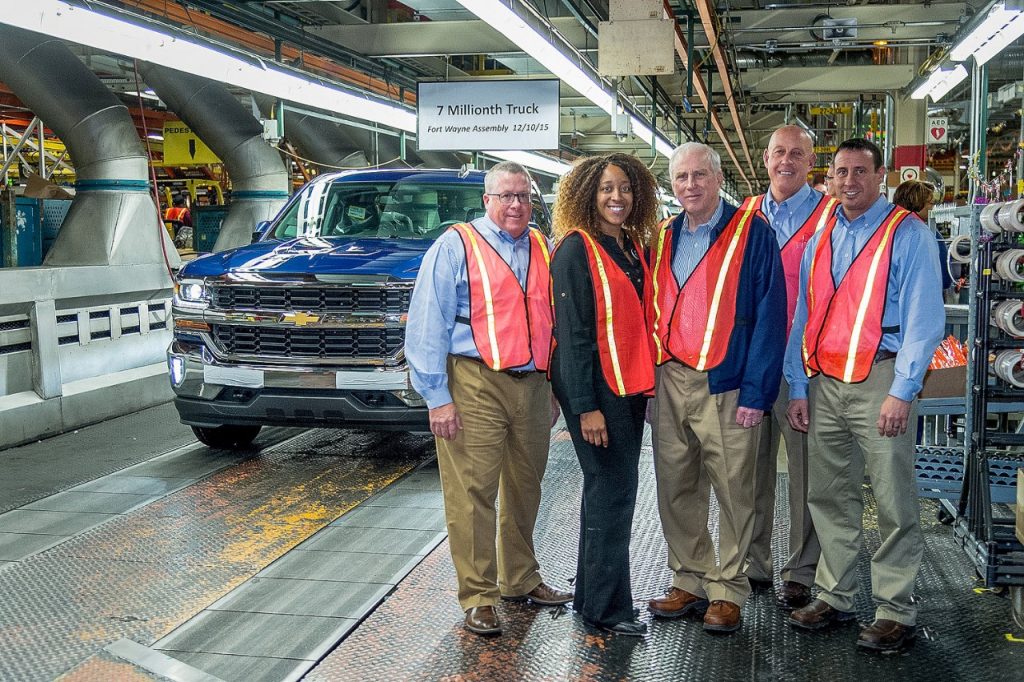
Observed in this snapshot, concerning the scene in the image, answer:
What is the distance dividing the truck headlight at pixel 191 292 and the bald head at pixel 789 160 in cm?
381

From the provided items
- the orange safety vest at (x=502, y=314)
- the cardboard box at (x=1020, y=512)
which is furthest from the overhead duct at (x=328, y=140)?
the cardboard box at (x=1020, y=512)

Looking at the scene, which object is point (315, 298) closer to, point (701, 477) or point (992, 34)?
point (701, 477)

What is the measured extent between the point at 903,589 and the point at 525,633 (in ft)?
4.55

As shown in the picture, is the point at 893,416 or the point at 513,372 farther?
the point at 513,372

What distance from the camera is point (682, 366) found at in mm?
3893

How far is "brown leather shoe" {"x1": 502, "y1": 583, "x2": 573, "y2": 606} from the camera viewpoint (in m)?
4.21

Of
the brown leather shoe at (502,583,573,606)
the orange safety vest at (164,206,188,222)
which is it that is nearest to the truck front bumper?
the brown leather shoe at (502,583,573,606)

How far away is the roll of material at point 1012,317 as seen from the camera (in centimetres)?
411

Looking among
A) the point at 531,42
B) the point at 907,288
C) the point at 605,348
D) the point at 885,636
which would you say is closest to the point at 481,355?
the point at 605,348

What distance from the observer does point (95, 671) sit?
12.0ft

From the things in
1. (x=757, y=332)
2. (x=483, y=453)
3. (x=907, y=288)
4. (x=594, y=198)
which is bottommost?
(x=483, y=453)

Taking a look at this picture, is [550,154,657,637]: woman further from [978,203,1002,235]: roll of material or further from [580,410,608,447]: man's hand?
[978,203,1002,235]: roll of material

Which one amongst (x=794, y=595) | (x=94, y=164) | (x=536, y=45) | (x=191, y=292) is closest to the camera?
(x=794, y=595)

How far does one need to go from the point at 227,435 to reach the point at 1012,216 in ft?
17.5
